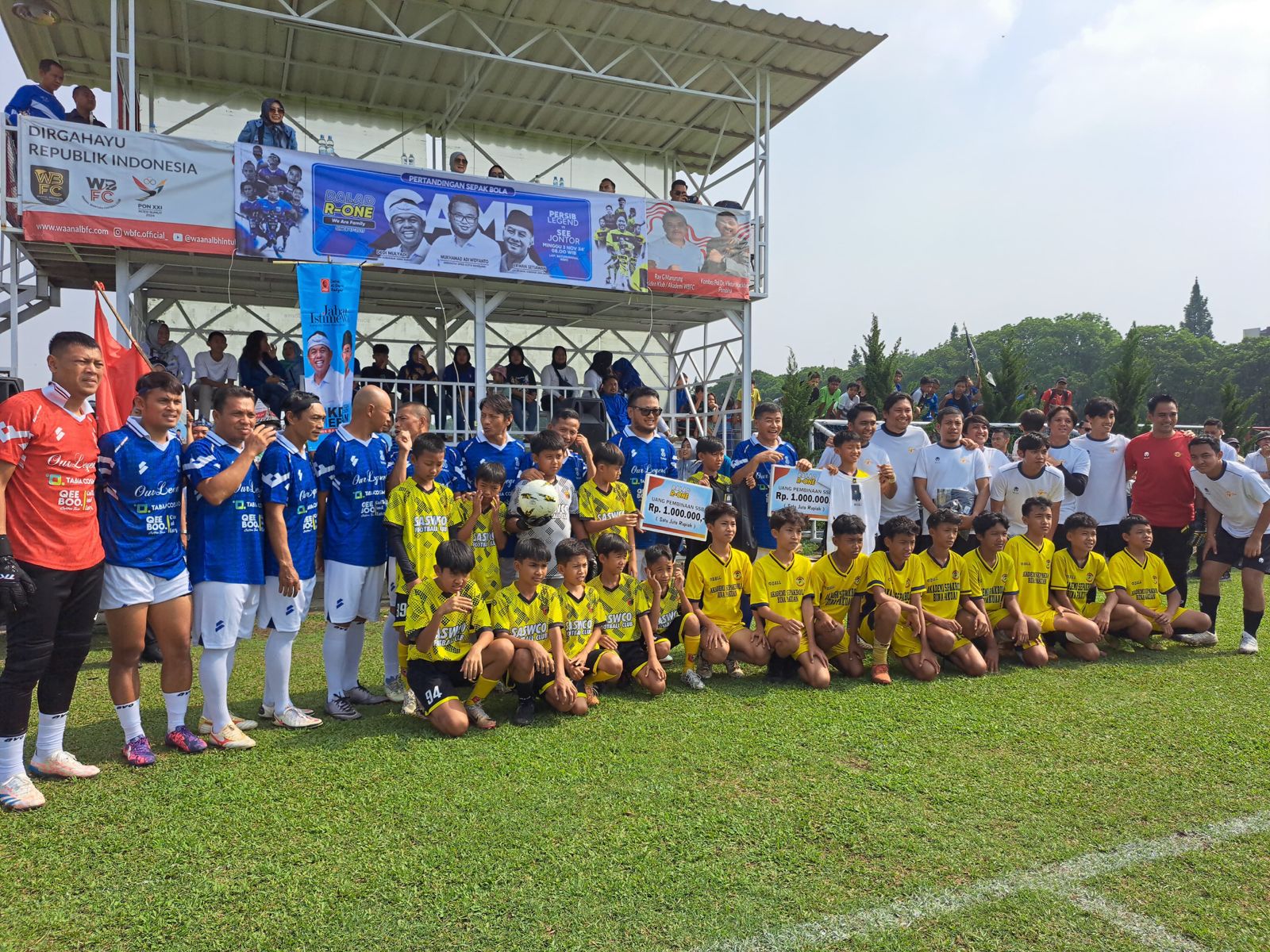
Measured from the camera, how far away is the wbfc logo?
8.36 metres

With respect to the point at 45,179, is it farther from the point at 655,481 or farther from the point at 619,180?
the point at 619,180

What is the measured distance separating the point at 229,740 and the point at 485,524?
6.20 ft

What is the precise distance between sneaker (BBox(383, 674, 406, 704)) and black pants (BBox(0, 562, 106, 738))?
1800mm

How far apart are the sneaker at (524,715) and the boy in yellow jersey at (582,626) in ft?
1.03

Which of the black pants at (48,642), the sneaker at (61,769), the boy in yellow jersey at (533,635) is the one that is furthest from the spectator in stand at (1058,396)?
the sneaker at (61,769)

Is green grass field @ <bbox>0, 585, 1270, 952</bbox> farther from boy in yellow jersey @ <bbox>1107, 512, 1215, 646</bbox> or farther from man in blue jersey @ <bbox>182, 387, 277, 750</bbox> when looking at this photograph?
boy in yellow jersey @ <bbox>1107, 512, 1215, 646</bbox>

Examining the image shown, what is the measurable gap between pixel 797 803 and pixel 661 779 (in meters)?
0.65

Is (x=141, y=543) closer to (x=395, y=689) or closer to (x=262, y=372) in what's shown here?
(x=395, y=689)

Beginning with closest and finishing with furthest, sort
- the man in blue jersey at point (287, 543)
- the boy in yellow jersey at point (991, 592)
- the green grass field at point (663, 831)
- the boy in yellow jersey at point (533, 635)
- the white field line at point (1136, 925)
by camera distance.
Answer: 1. the white field line at point (1136, 925)
2. the green grass field at point (663, 831)
3. the man in blue jersey at point (287, 543)
4. the boy in yellow jersey at point (533, 635)
5. the boy in yellow jersey at point (991, 592)

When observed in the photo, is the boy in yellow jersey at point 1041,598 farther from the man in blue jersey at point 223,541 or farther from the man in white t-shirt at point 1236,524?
the man in blue jersey at point 223,541

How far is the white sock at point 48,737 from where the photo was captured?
3811 millimetres

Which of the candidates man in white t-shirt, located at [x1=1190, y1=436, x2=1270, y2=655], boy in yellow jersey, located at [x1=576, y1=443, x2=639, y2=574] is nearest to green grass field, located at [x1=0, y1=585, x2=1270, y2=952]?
boy in yellow jersey, located at [x1=576, y1=443, x2=639, y2=574]

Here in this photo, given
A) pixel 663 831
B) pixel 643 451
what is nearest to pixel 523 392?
pixel 643 451

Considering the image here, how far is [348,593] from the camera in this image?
4809 mm
